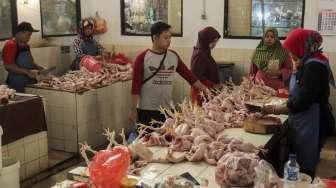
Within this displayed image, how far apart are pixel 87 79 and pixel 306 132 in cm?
353

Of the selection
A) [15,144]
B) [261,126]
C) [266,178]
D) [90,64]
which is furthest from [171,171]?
[90,64]

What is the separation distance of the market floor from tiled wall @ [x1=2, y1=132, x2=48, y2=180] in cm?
20

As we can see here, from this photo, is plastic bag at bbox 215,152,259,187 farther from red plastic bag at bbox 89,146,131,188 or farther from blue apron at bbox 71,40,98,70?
blue apron at bbox 71,40,98,70

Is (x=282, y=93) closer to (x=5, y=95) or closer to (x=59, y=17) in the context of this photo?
(x=5, y=95)

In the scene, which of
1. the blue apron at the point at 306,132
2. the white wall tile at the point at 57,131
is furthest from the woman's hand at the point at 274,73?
the white wall tile at the point at 57,131

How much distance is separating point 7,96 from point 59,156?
1368mm

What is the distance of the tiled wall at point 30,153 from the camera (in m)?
4.55

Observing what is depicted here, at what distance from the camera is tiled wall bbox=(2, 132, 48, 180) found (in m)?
4.55

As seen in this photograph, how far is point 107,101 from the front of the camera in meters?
6.16

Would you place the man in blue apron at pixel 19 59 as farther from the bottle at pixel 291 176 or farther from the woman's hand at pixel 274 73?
the bottle at pixel 291 176

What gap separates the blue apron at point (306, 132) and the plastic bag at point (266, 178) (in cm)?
114

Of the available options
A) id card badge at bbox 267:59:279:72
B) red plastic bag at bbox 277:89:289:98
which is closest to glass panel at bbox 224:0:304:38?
id card badge at bbox 267:59:279:72

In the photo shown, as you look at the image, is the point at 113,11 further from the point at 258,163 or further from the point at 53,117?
the point at 258,163

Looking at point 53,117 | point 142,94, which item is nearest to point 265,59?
point 142,94
